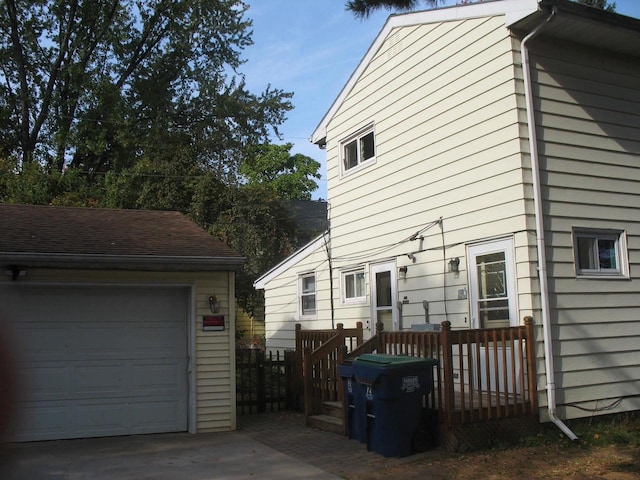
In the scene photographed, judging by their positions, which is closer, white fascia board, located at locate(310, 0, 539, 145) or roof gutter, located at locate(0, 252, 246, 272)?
white fascia board, located at locate(310, 0, 539, 145)

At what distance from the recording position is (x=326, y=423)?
904cm

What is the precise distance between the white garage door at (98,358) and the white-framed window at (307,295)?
433 centimetres

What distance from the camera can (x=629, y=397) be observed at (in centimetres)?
833

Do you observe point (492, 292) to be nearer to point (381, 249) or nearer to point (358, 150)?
point (381, 249)

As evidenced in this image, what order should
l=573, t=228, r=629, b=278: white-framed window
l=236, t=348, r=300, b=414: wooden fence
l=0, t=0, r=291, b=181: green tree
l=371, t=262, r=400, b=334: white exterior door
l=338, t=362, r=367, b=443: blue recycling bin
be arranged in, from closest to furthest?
1. l=338, t=362, r=367, b=443: blue recycling bin
2. l=573, t=228, r=629, b=278: white-framed window
3. l=371, t=262, r=400, b=334: white exterior door
4. l=236, t=348, r=300, b=414: wooden fence
5. l=0, t=0, r=291, b=181: green tree

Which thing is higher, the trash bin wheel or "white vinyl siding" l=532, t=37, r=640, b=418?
"white vinyl siding" l=532, t=37, r=640, b=418

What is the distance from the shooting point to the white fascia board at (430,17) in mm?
7922

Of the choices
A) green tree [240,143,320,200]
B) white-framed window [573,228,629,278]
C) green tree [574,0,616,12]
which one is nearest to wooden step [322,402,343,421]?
white-framed window [573,228,629,278]

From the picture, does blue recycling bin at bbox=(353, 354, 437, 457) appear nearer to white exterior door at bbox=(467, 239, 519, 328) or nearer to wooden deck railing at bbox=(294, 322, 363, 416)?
white exterior door at bbox=(467, 239, 519, 328)

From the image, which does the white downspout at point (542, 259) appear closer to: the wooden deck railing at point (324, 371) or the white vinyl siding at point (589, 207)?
the white vinyl siding at point (589, 207)

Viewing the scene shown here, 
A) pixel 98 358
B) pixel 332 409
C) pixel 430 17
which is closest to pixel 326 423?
pixel 332 409

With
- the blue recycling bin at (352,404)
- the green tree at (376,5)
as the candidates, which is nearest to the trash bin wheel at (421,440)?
the blue recycling bin at (352,404)

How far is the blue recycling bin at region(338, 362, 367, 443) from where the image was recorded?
7.80m

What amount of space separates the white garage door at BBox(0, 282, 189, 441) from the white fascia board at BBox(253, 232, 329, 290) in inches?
153
